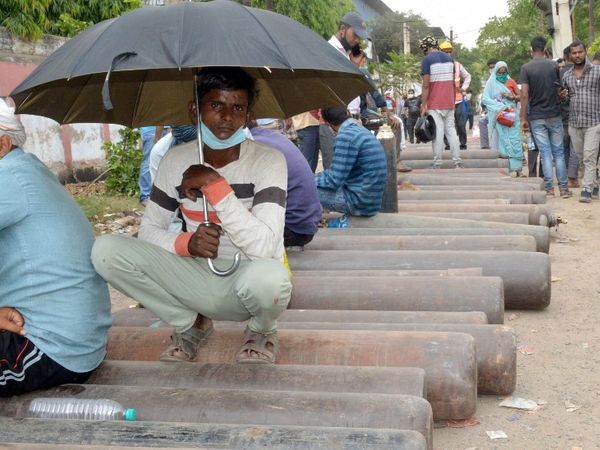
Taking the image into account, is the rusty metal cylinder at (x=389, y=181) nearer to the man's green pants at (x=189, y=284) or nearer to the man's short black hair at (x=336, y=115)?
the man's short black hair at (x=336, y=115)

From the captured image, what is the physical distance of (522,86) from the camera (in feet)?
34.9

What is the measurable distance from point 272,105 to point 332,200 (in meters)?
2.65

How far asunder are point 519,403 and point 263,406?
1.49 meters

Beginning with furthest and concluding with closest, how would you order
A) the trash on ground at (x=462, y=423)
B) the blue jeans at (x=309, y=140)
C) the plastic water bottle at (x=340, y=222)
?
the blue jeans at (x=309, y=140)
the plastic water bottle at (x=340, y=222)
the trash on ground at (x=462, y=423)

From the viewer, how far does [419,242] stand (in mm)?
6270

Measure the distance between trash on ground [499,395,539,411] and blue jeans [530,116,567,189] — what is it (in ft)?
22.6

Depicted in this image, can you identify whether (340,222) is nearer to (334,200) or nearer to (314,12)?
(334,200)

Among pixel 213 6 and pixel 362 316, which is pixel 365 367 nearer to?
pixel 362 316

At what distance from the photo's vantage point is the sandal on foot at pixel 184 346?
147 inches

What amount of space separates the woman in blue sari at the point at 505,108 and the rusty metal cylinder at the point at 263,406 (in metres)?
9.69

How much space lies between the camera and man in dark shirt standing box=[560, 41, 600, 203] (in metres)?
9.91

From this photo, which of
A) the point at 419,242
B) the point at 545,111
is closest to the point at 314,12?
the point at 545,111

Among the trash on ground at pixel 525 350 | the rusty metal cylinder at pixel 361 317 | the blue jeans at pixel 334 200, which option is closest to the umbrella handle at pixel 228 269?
the rusty metal cylinder at pixel 361 317

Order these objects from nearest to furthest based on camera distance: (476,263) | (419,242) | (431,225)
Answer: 1. (476,263)
2. (419,242)
3. (431,225)
